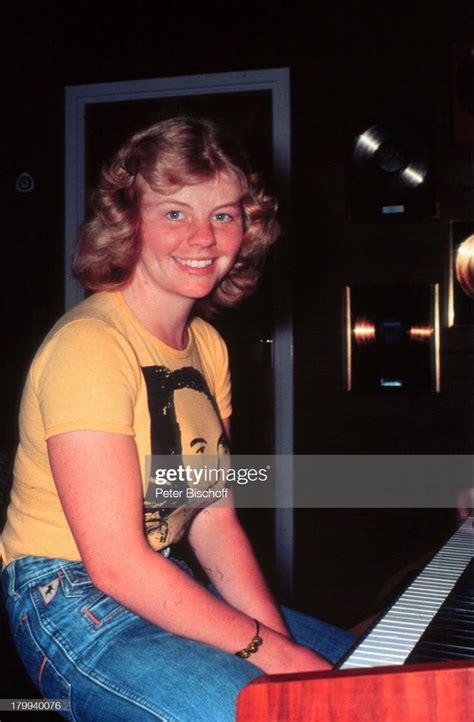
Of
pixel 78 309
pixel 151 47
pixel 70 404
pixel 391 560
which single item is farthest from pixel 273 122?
pixel 70 404

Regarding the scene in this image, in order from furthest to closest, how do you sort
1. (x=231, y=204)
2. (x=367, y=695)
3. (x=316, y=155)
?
(x=316, y=155), (x=231, y=204), (x=367, y=695)

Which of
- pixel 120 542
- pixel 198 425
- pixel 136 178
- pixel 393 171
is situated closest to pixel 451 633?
pixel 120 542

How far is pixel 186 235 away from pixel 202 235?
0.08 feet

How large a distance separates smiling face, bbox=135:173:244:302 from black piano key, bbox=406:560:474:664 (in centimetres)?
56

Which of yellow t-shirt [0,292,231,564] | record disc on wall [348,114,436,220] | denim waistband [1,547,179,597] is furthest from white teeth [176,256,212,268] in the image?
record disc on wall [348,114,436,220]

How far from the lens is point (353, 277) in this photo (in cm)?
258

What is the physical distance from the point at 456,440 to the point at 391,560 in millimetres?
480

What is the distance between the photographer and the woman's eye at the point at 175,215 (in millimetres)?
1082

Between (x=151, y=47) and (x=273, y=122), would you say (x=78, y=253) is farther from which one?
(x=151, y=47)

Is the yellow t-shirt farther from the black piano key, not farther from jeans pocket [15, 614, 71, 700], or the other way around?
the black piano key

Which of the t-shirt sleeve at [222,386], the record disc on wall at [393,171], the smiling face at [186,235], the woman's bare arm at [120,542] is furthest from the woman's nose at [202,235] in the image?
the record disc on wall at [393,171]

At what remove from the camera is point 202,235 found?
108 centimetres

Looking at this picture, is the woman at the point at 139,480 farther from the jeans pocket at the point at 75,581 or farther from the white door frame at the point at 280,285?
the white door frame at the point at 280,285

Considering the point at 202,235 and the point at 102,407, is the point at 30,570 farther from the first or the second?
the point at 202,235
